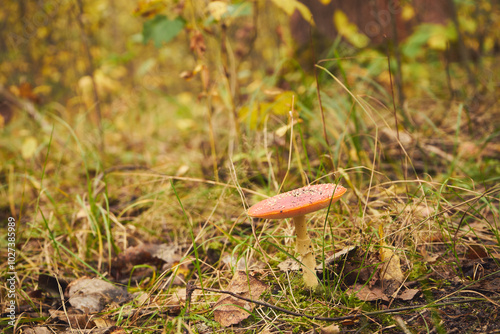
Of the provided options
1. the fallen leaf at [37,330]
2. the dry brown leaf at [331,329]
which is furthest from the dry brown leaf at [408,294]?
the fallen leaf at [37,330]

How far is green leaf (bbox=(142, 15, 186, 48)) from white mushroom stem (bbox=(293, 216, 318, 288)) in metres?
1.57

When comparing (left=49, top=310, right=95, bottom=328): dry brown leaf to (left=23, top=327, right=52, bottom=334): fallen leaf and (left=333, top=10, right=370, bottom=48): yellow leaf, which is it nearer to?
(left=23, top=327, right=52, bottom=334): fallen leaf

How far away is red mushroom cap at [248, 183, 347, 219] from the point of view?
39.7 inches

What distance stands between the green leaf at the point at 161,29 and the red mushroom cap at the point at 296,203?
1520 millimetres

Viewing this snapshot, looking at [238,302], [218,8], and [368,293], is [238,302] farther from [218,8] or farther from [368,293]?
[218,8]

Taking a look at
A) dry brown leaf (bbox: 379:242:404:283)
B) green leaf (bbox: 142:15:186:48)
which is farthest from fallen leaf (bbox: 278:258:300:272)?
green leaf (bbox: 142:15:186:48)

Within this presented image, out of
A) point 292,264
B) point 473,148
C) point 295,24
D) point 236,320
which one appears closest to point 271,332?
point 236,320

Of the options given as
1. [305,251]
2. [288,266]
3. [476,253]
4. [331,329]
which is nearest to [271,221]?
[288,266]

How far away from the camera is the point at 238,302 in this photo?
1258mm

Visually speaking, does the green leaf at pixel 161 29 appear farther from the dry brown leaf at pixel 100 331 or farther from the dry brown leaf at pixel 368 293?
the dry brown leaf at pixel 368 293

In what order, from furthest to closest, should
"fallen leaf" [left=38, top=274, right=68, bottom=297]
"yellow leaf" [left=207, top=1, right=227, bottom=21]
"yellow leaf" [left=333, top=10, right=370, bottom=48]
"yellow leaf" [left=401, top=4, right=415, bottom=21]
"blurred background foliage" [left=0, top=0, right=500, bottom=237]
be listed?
"yellow leaf" [left=401, top=4, right=415, bottom=21] < "yellow leaf" [left=333, top=10, right=370, bottom=48] < "blurred background foliage" [left=0, top=0, right=500, bottom=237] < "yellow leaf" [left=207, top=1, right=227, bottom=21] < "fallen leaf" [left=38, top=274, right=68, bottom=297]

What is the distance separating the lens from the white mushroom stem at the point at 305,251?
1202 millimetres

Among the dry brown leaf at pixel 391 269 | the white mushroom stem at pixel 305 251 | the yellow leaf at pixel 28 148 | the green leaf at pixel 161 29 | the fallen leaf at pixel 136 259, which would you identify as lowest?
the fallen leaf at pixel 136 259

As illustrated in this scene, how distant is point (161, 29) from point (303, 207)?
1.76 m
